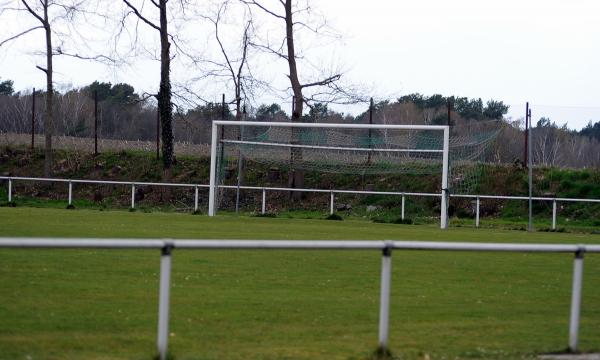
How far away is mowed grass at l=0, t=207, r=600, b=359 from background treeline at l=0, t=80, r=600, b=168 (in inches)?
793

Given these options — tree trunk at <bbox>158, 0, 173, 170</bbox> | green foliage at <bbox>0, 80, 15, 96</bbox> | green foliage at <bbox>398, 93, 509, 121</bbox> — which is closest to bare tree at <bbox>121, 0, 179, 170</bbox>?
tree trunk at <bbox>158, 0, 173, 170</bbox>

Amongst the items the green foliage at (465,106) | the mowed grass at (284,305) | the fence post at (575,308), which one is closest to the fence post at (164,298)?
the mowed grass at (284,305)

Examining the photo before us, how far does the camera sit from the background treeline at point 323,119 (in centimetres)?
3812

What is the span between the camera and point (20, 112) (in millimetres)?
57656

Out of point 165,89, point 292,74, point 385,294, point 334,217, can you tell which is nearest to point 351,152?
point 334,217

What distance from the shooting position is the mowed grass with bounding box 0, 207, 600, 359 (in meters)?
7.82

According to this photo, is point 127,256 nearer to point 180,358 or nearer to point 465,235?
point 180,358

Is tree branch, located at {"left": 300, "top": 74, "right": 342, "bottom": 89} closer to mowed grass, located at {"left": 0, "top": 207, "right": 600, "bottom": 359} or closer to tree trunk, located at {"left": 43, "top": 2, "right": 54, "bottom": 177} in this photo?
tree trunk, located at {"left": 43, "top": 2, "right": 54, "bottom": 177}

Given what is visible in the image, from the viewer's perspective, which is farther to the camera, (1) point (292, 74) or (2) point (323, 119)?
(2) point (323, 119)

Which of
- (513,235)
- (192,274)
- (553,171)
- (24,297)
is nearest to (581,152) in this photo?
(553,171)

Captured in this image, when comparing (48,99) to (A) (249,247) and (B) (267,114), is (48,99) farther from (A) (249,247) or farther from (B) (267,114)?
(A) (249,247)

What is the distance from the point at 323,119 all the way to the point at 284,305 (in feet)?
116

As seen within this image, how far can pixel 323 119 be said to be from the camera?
4516 centimetres

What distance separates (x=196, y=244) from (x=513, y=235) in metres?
18.5
